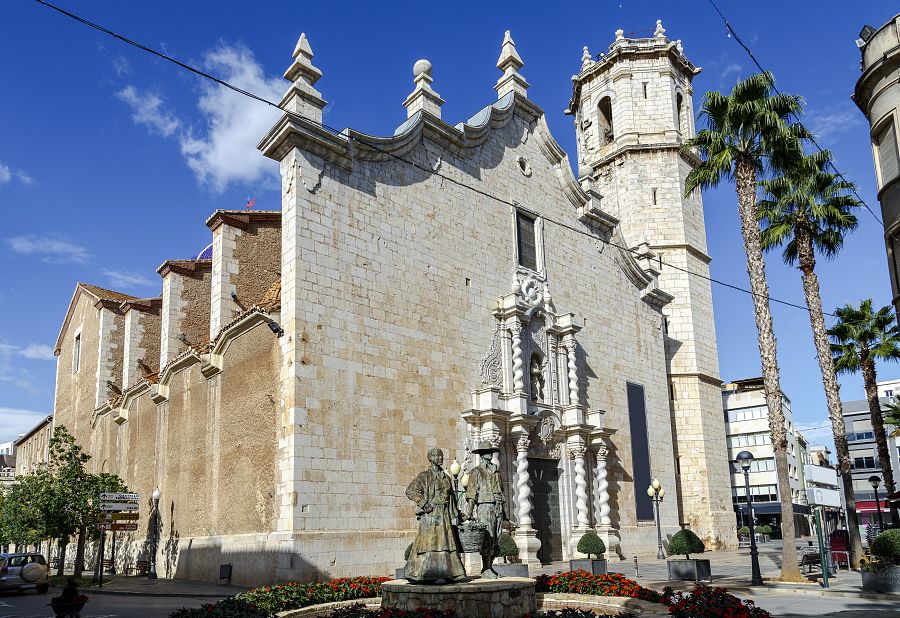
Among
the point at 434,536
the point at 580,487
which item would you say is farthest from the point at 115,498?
the point at 434,536

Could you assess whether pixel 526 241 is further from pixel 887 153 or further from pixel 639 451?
pixel 887 153

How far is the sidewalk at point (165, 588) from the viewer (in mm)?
16859

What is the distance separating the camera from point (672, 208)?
111 ft

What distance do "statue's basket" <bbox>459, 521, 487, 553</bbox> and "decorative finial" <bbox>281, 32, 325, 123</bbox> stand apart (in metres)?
11.3

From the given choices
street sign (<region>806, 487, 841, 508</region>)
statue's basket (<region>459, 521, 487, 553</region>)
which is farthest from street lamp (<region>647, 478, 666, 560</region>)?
statue's basket (<region>459, 521, 487, 553</region>)

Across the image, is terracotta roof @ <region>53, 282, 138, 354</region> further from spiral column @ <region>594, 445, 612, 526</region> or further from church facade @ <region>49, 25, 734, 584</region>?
spiral column @ <region>594, 445, 612, 526</region>

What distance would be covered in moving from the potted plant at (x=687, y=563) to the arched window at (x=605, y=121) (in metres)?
23.4

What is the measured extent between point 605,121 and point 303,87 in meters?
22.2

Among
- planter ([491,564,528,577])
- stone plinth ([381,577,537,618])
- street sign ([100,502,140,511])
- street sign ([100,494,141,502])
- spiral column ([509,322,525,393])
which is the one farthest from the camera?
spiral column ([509,322,525,393])

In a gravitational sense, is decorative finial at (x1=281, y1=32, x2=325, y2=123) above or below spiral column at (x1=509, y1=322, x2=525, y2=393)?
above

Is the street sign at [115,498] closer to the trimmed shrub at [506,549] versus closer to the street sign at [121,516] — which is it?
the street sign at [121,516]

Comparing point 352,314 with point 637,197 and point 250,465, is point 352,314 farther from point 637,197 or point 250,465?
point 637,197

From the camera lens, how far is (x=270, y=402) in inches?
727

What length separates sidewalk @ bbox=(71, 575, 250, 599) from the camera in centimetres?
1686
